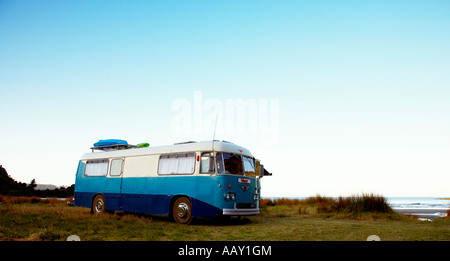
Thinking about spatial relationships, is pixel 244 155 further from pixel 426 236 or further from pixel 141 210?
pixel 426 236

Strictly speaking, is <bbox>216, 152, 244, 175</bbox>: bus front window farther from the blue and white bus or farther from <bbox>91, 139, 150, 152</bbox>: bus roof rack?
<bbox>91, 139, 150, 152</bbox>: bus roof rack

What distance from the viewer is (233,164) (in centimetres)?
1249

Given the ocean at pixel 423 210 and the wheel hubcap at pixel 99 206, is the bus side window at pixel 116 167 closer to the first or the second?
the wheel hubcap at pixel 99 206

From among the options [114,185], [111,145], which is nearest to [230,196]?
[114,185]

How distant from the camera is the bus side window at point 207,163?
12.0 metres

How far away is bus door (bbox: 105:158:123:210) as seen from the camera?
15.0 meters

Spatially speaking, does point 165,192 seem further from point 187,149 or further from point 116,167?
point 116,167

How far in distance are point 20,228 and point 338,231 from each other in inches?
344

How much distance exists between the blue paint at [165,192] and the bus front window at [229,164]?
0.24 metres

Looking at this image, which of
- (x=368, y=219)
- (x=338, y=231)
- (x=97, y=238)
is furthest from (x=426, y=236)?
(x=97, y=238)

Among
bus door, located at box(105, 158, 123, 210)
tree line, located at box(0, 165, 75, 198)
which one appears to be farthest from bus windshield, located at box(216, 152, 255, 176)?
tree line, located at box(0, 165, 75, 198)

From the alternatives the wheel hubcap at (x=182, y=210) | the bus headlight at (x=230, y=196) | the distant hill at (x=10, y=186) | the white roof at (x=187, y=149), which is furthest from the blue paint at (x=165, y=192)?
the distant hill at (x=10, y=186)
